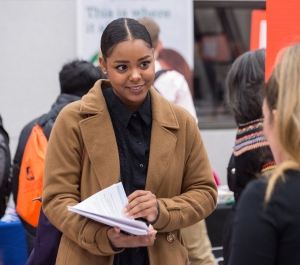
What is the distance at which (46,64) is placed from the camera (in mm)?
6430

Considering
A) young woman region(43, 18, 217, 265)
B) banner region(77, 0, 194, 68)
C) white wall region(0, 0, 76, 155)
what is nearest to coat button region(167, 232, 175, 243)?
young woman region(43, 18, 217, 265)

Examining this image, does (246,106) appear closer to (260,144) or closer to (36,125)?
(260,144)

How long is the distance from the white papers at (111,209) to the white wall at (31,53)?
430cm

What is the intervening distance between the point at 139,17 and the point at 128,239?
4514 mm

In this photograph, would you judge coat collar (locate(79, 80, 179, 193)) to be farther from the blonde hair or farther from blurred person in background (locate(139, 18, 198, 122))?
blurred person in background (locate(139, 18, 198, 122))

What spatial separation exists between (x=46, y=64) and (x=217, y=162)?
7.22 ft

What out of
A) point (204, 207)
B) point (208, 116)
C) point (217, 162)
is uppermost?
point (204, 207)

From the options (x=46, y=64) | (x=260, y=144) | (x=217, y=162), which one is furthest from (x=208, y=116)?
(x=260, y=144)

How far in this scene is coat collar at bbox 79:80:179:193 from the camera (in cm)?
230

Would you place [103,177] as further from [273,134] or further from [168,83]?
[168,83]

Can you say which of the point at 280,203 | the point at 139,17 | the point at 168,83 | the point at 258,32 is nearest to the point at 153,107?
the point at 280,203

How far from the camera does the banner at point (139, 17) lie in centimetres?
623

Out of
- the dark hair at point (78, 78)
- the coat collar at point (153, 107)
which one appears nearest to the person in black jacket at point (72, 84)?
the dark hair at point (78, 78)

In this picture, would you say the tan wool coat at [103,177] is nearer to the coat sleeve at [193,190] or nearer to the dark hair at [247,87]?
the coat sleeve at [193,190]
